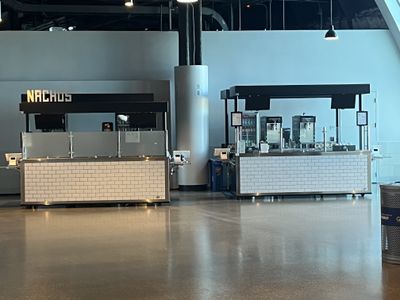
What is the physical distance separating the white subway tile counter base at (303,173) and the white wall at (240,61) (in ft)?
10.0

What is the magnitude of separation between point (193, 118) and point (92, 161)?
10.8 ft

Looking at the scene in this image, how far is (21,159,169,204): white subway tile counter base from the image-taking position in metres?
11.2

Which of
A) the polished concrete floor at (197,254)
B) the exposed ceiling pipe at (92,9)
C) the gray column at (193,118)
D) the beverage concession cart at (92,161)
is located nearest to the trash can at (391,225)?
the polished concrete floor at (197,254)

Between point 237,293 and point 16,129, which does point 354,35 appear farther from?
point 237,293

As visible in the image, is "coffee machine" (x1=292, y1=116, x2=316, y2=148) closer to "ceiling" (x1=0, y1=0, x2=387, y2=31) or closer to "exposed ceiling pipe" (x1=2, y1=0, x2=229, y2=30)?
"ceiling" (x1=0, y1=0, x2=387, y2=31)

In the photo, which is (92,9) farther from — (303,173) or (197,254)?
(197,254)

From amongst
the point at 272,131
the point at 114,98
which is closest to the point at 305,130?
the point at 272,131

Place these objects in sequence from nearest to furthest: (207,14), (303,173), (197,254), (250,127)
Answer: (197,254) → (303,173) → (250,127) → (207,14)

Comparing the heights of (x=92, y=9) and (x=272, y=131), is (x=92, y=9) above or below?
above

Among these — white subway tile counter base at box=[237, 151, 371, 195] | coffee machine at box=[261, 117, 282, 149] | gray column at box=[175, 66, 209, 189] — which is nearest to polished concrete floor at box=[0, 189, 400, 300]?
white subway tile counter base at box=[237, 151, 371, 195]

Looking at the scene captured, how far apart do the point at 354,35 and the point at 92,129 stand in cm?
651

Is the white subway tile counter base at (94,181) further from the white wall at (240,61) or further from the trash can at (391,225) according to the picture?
the trash can at (391,225)

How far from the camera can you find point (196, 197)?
41.2ft

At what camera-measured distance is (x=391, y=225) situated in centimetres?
618
